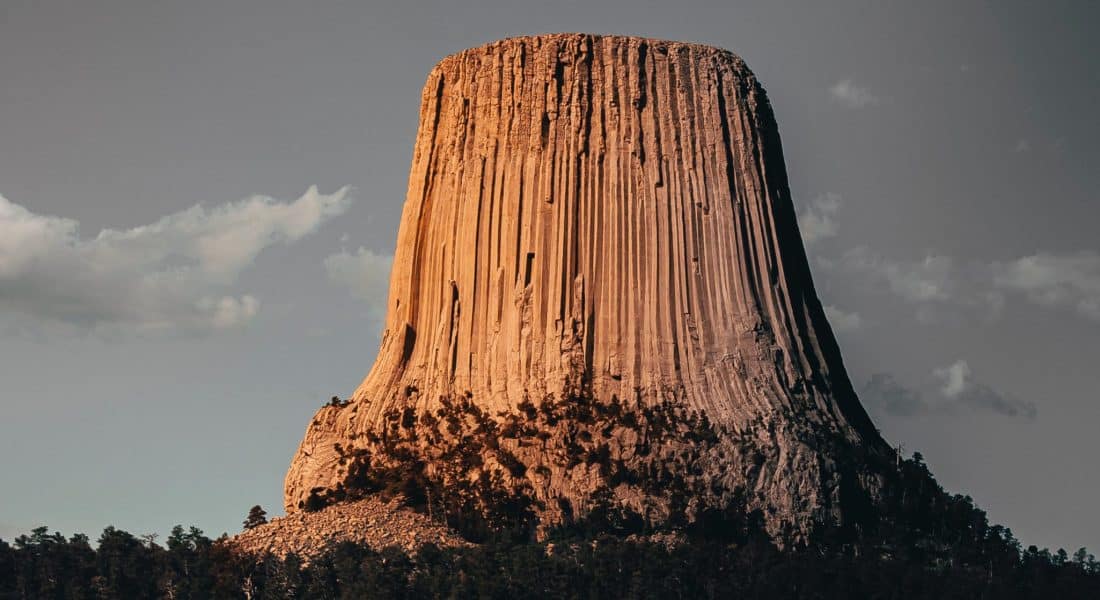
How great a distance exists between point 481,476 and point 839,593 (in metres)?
11.3

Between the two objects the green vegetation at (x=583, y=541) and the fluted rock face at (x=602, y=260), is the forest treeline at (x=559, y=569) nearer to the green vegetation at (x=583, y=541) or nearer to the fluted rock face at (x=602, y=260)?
the green vegetation at (x=583, y=541)

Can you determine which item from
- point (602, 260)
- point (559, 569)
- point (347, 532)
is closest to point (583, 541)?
point (559, 569)

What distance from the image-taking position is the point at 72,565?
76.1 metres

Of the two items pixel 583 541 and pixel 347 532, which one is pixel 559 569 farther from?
pixel 347 532

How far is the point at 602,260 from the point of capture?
8119 cm

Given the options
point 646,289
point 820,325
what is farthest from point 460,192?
point 820,325

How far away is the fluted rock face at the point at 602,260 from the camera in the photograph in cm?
7975

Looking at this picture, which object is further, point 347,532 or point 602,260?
point 602,260

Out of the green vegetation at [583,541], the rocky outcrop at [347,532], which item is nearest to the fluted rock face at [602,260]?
the green vegetation at [583,541]

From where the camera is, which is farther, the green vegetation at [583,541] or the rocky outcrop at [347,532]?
the rocky outcrop at [347,532]

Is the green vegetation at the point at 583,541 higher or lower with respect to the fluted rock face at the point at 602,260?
lower

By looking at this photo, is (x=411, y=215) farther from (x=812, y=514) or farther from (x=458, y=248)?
(x=812, y=514)

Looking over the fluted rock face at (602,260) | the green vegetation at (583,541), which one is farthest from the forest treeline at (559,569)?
the fluted rock face at (602,260)

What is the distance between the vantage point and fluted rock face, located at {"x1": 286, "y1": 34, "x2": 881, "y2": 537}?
7975 centimetres
